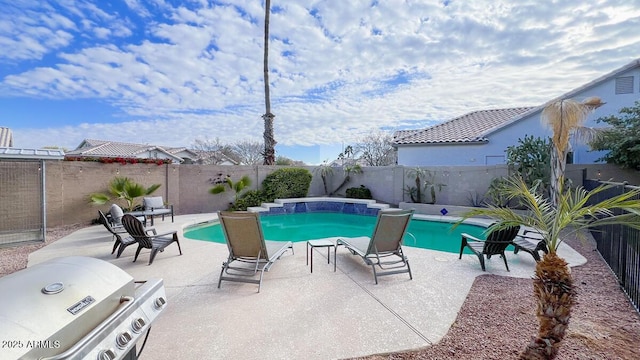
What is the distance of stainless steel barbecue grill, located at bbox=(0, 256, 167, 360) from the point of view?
4.27 ft

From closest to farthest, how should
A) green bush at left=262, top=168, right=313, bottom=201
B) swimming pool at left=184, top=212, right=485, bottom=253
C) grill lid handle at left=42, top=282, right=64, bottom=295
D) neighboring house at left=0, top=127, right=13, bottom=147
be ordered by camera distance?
1. grill lid handle at left=42, top=282, right=64, bottom=295
2. swimming pool at left=184, top=212, right=485, bottom=253
3. green bush at left=262, top=168, right=313, bottom=201
4. neighboring house at left=0, top=127, right=13, bottom=147

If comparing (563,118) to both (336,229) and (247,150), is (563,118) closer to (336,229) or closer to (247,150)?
(336,229)

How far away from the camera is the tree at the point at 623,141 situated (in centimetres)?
1046

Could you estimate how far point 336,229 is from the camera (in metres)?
11.6

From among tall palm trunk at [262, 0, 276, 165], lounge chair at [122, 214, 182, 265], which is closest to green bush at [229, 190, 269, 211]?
tall palm trunk at [262, 0, 276, 165]

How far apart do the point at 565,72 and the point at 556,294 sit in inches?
664

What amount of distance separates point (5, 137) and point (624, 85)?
33091mm

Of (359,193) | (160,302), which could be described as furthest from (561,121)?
(160,302)

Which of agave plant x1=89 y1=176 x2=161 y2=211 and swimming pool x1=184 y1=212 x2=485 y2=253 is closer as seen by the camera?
swimming pool x1=184 y1=212 x2=485 y2=253

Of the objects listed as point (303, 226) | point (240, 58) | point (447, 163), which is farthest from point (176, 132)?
point (447, 163)

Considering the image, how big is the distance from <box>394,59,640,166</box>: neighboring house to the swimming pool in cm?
575

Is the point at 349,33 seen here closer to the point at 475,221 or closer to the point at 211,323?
the point at 475,221

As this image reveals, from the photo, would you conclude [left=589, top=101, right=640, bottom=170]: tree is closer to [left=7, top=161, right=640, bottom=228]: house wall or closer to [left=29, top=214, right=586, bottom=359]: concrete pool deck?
[left=7, top=161, right=640, bottom=228]: house wall

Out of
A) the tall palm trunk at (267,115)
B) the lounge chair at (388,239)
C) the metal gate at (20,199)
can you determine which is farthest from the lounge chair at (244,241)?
the tall palm trunk at (267,115)
